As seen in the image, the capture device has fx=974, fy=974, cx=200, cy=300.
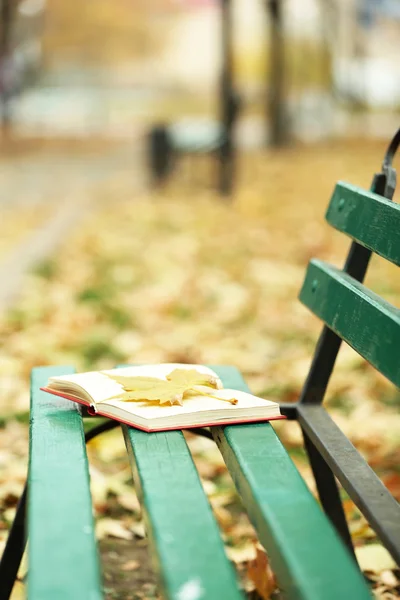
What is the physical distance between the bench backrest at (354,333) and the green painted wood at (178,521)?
0.30 m

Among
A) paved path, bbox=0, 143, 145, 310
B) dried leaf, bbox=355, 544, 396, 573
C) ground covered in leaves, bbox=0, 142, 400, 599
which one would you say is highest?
dried leaf, bbox=355, 544, 396, 573

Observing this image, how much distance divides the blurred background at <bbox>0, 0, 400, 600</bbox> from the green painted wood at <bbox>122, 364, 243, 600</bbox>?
664 millimetres

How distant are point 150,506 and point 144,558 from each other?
3.48 feet

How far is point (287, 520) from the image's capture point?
127 cm

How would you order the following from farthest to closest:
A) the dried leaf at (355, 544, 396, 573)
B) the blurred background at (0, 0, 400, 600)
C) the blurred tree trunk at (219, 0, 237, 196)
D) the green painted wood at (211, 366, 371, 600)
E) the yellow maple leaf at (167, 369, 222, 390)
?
the blurred tree trunk at (219, 0, 237, 196), the blurred background at (0, 0, 400, 600), the dried leaf at (355, 544, 396, 573), the yellow maple leaf at (167, 369, 222, 390), the green painted wood at (211, 366, 371, 600)

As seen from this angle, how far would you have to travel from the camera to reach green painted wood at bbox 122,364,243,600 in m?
1.12

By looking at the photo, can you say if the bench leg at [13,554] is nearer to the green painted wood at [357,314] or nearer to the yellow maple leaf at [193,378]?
the yellow maple leaf at [193,378]

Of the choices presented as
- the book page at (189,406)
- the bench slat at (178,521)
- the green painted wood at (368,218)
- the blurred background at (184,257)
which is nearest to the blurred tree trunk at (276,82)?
the blurred background at (184,257)

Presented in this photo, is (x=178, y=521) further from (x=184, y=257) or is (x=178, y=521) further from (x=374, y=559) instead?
(x=184, y=257)

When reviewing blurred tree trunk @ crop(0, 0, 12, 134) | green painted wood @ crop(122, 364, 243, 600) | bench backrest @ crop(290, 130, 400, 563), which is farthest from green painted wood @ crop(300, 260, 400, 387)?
blurred tree trunk @ crop(0, 0, 12, 134)

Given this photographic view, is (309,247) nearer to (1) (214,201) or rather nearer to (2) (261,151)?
(1) (214,201)

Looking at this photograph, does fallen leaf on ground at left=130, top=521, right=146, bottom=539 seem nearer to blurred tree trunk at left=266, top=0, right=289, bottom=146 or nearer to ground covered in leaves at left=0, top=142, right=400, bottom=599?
ground covered in leaves at left=0, top=142, right=400, bottom=599

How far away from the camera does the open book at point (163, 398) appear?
1.66 m

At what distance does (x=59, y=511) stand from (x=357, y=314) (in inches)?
27.8
